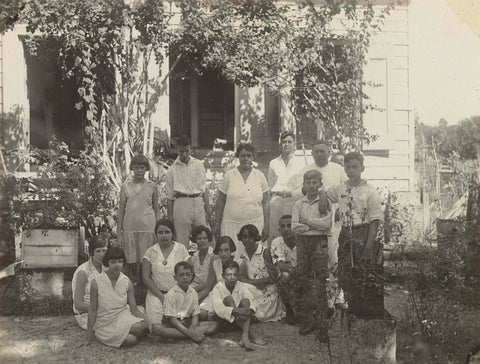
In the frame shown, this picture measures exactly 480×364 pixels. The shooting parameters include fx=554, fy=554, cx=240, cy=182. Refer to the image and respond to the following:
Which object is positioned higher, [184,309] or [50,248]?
[50,248]

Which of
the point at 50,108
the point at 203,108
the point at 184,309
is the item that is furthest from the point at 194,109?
the point at 184,309

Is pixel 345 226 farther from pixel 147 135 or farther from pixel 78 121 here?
pixel 78 121

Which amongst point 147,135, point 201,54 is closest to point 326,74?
point 201,54

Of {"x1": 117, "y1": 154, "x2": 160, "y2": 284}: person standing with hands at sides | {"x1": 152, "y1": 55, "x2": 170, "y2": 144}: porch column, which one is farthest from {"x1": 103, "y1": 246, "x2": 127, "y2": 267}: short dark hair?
{"x1": 152, "y1": 55, "x2": 170, "y2": 144}: porch column

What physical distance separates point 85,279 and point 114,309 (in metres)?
0.41

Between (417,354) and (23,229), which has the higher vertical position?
(23,229)

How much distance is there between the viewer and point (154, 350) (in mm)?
3943

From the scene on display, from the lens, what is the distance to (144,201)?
495 cm

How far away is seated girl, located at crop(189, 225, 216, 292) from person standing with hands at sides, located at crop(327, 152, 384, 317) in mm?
1112

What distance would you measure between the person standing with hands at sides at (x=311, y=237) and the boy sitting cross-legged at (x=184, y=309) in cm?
74

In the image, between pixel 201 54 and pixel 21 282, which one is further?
pixel 201 54

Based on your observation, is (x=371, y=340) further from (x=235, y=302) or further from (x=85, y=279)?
(x=85, y=279)

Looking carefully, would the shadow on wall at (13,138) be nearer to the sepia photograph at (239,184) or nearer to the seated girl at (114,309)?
the sepia photograph at (239,184)

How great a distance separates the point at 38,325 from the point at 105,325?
75 centimetres
